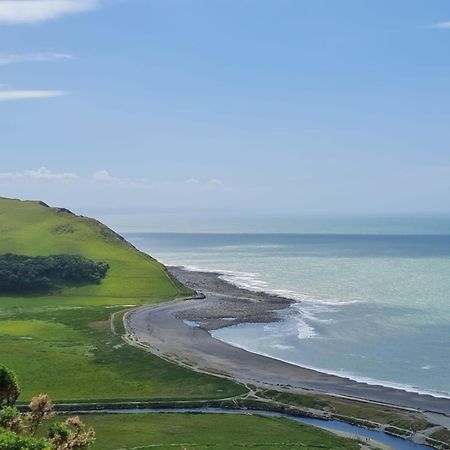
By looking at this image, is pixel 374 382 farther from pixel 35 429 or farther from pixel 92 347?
pixel 35 429

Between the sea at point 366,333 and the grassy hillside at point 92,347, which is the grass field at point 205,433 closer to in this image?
the grassy hillside at point 92,347

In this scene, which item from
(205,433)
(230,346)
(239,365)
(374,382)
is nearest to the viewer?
(205,433)

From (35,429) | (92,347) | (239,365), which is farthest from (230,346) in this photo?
(35,429)

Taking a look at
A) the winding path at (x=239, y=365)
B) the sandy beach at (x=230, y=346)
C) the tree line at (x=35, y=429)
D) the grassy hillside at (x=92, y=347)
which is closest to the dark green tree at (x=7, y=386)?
the tree line at (x=35, y=429)

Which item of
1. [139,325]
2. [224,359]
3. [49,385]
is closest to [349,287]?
[139,325]

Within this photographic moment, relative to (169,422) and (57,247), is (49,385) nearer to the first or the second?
(169,422)

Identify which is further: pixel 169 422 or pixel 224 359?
pixel 224 359

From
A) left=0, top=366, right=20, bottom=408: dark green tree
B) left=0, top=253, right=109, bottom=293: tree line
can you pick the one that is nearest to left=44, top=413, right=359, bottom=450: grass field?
left=0, top=366, right=20, bottom=408: dark green tree
